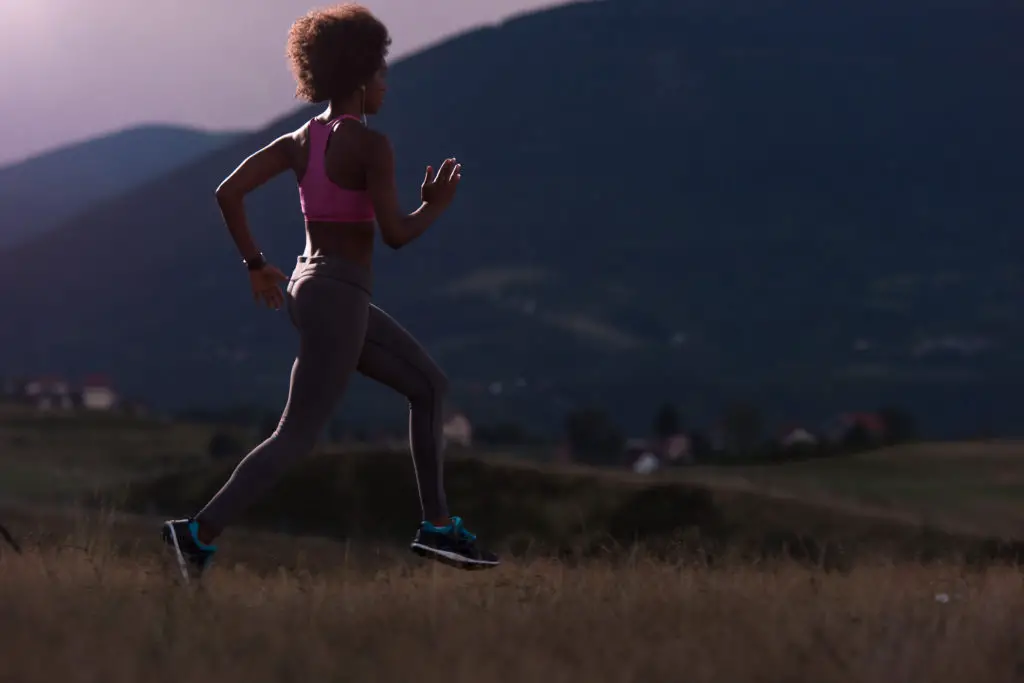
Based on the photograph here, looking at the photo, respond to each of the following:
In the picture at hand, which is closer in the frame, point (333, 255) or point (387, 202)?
point (387, 202)

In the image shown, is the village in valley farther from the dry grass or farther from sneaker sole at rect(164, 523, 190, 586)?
sneaker sole at rect(164, 523, 190, 586)

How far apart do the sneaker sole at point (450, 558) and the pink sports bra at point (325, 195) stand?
4.80 feet

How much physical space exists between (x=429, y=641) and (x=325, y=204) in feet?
→ 7.50

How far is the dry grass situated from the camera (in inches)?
171

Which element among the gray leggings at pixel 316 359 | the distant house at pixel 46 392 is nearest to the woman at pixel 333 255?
the gray leggings at pixel 316 359

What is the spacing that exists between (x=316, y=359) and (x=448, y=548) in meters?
1.04

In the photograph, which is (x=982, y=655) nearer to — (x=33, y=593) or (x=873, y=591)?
(x=873, y=591)

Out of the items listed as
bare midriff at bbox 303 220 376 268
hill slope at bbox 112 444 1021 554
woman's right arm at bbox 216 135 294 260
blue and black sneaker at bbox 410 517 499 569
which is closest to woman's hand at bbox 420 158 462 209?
bare midriff at bbox 303 220 376 268

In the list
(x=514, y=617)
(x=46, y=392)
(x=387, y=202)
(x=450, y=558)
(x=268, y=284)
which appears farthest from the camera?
(x=46, y=392)

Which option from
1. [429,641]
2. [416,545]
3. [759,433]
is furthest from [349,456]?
[759,433]

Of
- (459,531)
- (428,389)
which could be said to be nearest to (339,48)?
(428,389)

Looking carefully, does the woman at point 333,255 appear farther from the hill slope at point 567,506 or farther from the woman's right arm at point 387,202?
the hill slope at point 567,506

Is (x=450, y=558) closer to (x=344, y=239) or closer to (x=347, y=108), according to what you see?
(x=344, y=239)

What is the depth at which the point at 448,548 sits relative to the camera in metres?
6.68
